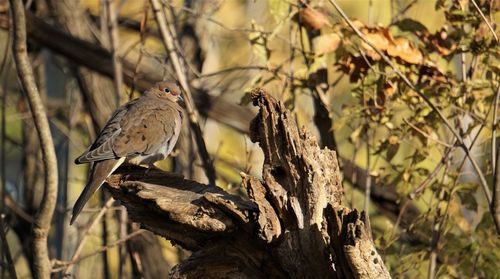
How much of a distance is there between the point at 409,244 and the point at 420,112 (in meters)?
1.32

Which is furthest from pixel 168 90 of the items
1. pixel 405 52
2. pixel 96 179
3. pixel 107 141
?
pixel 405 52

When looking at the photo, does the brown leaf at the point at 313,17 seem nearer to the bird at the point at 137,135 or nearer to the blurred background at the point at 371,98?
the blurred background at the point at 371,98

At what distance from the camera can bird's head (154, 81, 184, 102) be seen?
6.29m

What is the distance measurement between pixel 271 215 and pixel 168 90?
8.49 ft

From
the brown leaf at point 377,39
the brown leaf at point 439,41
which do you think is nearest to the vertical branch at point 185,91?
the brown leaf at point 377,39

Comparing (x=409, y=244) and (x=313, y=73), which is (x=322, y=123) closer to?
(x=313, y=73)

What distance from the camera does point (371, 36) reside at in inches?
204

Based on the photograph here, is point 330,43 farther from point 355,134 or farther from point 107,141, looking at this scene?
point 107,141

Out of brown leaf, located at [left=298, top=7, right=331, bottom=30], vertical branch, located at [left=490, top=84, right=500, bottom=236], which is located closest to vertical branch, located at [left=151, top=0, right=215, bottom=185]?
brown leaf, located at [left=298, top=7, right=331, bottom=30]

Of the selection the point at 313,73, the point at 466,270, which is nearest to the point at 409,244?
the point at 466,270

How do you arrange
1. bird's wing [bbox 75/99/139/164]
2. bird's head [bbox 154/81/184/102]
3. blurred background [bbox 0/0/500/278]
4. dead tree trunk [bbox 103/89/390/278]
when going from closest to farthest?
1. dead tree trunk [bbox 103/89/390/278]
2. blurred background [bbox 0/0/500/278]
3. bird's wing [bbox 75/99/139/164]
4. bird's head [bbox 154/81/184/102]

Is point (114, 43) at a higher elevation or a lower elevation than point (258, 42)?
higher

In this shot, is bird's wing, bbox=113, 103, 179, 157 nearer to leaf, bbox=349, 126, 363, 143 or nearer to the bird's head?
the bird's head

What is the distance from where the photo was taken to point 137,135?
5.85 m
